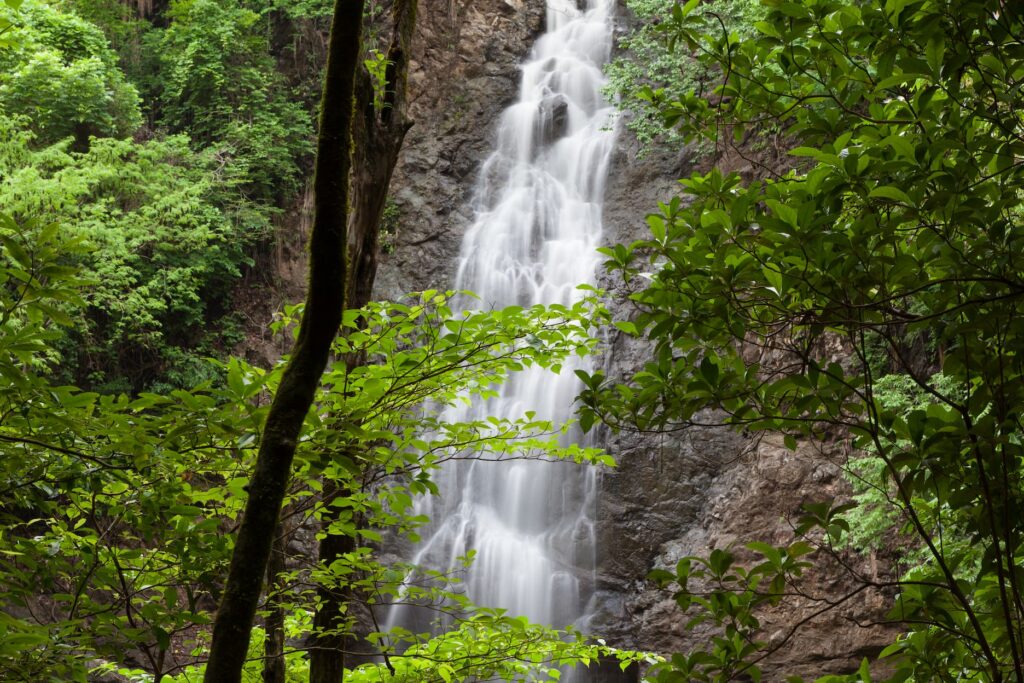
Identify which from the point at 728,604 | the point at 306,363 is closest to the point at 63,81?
the point at 306,363

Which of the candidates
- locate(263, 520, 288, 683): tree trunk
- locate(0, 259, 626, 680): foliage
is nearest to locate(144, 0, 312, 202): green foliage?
locate(263, 520, 288, 683): tree trunk

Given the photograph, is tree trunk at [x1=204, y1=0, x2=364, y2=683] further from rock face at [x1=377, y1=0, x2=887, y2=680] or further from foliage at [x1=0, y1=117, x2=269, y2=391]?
foliage at [x1=0, y1=117, x2=269, y2=391]

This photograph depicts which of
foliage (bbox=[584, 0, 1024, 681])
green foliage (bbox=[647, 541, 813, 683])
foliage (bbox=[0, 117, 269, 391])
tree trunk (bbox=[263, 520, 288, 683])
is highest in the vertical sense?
foliage (bbox=[0, 117, 269, 391])

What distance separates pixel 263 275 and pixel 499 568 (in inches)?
359

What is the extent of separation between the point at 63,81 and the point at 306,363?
54.5 ft

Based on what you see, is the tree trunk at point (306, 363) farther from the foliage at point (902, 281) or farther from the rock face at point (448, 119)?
the rock face at point (448, 119)

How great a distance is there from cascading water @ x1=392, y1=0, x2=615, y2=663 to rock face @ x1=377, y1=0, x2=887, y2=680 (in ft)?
1.41

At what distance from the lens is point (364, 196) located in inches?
175

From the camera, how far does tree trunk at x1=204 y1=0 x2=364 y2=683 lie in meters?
1.74

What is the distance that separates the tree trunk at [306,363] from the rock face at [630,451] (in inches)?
201

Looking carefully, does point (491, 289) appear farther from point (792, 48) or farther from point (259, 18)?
point (792, 48)

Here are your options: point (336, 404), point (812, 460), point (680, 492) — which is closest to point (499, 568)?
point (680, 492)

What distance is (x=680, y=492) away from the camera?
42.0 feet

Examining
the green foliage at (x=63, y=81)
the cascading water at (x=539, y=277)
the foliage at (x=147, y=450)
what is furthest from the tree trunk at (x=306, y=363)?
the green foliage at (x=63, y=81)
